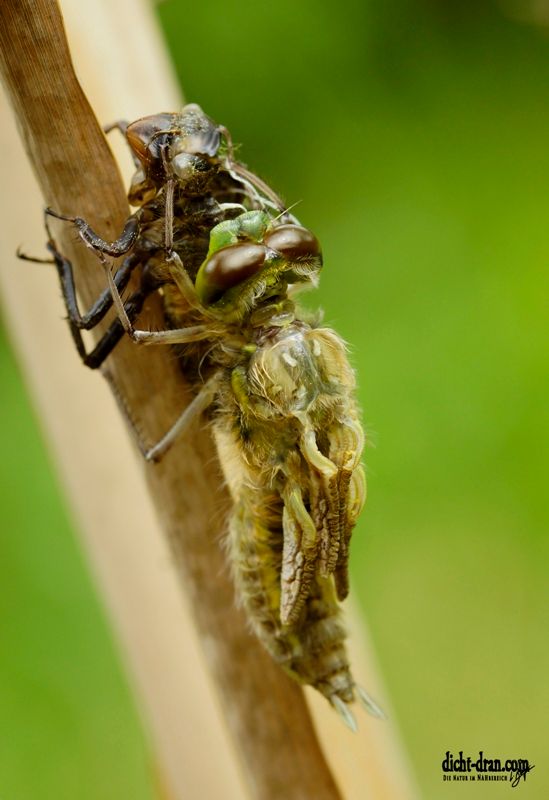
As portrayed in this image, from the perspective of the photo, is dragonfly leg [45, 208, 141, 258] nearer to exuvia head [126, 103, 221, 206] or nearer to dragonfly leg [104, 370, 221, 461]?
exuvia head [126, 103, 221, 206]

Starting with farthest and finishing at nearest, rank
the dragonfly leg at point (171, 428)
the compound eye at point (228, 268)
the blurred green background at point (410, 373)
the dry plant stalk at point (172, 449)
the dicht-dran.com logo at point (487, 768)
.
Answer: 1. the blurred green background at point (410, 373)
2. the dicht-dran.com logo at point (487, 768)
3. the dragonfly leg at point (171, 428)
4. the compound eye at point (228, 268)
5. the dry plant stalk at point (172, 449)

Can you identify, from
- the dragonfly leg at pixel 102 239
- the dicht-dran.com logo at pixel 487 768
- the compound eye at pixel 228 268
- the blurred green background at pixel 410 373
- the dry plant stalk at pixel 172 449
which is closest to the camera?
the dry plant stalk at pixel 172 449

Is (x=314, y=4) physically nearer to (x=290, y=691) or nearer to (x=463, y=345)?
(x=463, y=345)

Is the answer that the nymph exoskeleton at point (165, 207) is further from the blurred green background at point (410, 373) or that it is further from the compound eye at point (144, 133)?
the blurred green background at point (410, 373)

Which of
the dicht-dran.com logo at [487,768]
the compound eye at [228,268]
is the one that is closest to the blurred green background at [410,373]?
the dicht-dran.com logo at [487,768]

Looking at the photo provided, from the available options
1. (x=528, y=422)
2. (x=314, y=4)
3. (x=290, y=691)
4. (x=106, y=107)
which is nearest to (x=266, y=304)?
(x=106, y=107)

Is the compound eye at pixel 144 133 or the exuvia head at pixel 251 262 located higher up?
the compound eye at pixel 144 133

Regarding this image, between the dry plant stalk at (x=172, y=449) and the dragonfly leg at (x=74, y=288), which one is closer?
the dry plant stalk at (x=172, y=449)

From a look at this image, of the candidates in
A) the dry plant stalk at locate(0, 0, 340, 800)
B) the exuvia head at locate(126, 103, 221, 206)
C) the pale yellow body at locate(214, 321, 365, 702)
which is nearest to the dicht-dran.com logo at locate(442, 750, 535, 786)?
the dry plant stalk at locate(0, 0, 340, 800)
